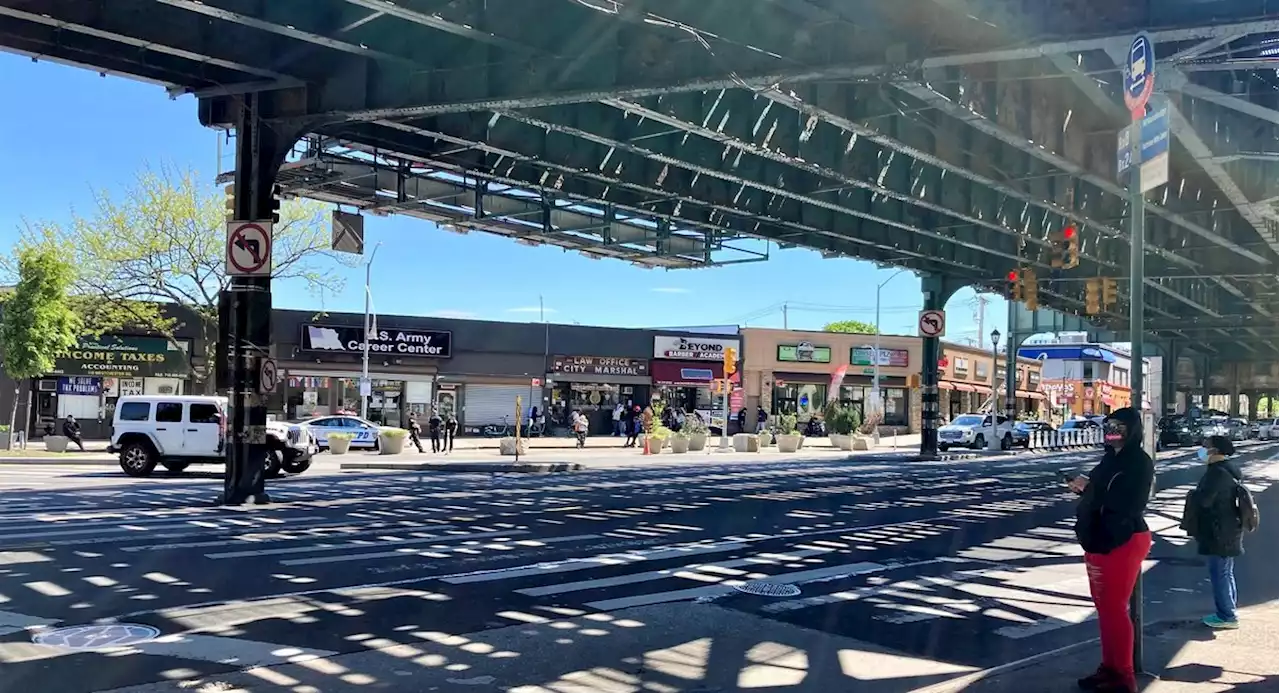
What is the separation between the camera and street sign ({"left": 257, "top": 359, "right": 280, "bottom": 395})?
17.2m

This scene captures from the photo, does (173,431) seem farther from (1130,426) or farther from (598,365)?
(598,365)

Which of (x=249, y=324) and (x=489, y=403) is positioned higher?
(x=249, y=324)

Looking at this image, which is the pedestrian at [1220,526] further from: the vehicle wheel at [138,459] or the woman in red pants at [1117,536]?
the vehicle wheel at [138,459]

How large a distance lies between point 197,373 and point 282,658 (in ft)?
120

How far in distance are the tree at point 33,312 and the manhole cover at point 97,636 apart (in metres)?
30.0

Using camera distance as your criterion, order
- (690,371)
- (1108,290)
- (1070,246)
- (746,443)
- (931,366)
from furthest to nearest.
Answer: (690,371) → (746,443) → (931,366) → (1108,290) → (1070,246)

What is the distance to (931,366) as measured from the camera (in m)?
37.1

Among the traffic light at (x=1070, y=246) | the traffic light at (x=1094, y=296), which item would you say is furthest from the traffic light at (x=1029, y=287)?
the traffic light at (x=1070, y=246)

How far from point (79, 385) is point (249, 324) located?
3087cm

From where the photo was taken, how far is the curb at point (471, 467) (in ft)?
92.1

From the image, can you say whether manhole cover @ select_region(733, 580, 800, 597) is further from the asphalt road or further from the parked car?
the parked car

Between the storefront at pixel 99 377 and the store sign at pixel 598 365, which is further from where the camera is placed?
the store sign at pixel 598 365

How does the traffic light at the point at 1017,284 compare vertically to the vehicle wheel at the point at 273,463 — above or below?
above

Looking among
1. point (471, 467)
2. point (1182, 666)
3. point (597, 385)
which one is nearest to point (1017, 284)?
point (471, 467)
